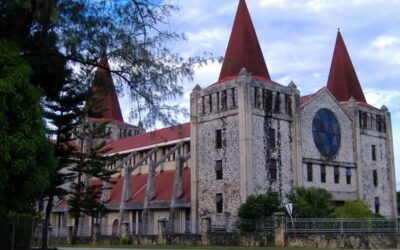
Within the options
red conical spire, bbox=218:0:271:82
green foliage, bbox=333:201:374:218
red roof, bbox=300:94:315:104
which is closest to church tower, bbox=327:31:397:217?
red roof, bbox=300:94:315:104

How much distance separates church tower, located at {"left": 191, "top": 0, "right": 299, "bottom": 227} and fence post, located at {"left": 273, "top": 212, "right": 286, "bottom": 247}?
638cm

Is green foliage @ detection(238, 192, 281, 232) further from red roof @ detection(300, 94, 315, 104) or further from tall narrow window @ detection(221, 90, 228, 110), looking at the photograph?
red roof @ detection(300, 94, 315, 104)

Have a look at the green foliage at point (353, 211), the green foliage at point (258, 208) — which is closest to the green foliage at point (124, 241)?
the green foliage at point (258, 208)

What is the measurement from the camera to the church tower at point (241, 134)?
36.6 meters

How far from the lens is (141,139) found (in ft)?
170

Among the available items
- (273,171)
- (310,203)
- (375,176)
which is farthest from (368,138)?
(310,203)

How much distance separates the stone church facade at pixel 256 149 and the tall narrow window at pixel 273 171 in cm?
6

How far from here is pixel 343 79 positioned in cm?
4666

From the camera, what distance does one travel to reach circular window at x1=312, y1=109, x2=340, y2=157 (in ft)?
135

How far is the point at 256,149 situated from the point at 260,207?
444 centimetres

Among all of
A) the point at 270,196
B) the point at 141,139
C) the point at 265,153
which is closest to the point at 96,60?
the point at 270,196

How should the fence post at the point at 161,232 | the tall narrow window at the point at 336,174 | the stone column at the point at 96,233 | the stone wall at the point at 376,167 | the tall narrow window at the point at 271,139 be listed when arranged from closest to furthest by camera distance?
the fence post at the point at 161,232
the tall narrow window at the point at 271,139
the stone column at the point at 96,233
the tall narrow window at the point at 336,174
the stone wall at the point at 376,167

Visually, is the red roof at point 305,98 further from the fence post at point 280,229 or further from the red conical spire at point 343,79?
the fence post at point 280,229

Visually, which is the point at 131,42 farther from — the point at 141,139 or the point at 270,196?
the point at 141,139
